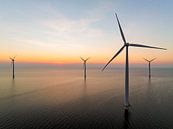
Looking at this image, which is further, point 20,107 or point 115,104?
point 115,104

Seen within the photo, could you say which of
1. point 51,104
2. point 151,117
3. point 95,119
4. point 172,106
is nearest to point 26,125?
point 95,119

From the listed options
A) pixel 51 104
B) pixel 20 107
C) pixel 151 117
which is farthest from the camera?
pixel 51 104

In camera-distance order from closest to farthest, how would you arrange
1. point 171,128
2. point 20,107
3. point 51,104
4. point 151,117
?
point 171,128 → point 151,117 → point 20,107 → point 51,104

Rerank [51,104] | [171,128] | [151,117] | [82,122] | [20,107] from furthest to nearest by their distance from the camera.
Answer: [51,104] < [20,107] < [151,117] < [82,122] < [171,128]

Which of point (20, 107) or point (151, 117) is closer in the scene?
point (151, 117)

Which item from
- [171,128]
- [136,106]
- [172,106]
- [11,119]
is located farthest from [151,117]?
[11,119]

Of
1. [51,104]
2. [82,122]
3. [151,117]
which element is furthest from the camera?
[51,104]

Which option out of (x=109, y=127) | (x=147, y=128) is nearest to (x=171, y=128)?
(x=147, y=128)

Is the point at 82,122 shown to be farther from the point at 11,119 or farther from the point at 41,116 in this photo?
the point at 11,119

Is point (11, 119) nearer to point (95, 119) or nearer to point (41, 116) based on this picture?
point (41, 116)
